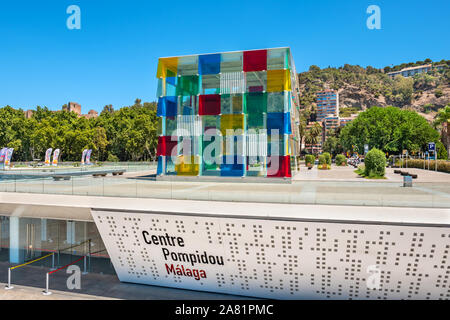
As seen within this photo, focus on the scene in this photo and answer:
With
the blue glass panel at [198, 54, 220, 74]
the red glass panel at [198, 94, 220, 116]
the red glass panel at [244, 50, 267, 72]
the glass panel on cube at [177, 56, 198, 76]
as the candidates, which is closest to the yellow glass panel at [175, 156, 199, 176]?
the red glass panel at [198, 94, 220, 116]

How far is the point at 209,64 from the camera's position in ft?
90.4

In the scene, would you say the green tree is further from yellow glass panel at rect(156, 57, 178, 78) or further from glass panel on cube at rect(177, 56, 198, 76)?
yellow glass panel at rect(156, 57, 178, 78)

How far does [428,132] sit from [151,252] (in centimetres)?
7484

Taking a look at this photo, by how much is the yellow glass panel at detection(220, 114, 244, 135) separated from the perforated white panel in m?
14.9

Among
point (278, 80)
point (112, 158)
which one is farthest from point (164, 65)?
point (112, 158)

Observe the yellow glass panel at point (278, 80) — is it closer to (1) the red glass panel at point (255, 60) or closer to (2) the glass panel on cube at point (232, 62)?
(1) the red glass panel at point (255, 60)

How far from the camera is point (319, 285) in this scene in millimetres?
12281

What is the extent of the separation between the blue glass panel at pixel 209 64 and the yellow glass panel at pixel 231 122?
4128 mm

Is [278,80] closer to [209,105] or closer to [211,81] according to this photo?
[209,105]

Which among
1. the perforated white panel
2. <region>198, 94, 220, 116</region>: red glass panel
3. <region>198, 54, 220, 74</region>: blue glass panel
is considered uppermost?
<region>198, 54, 220, 74</region>: blue glass panel

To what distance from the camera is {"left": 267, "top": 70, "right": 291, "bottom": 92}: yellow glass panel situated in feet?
85.1
